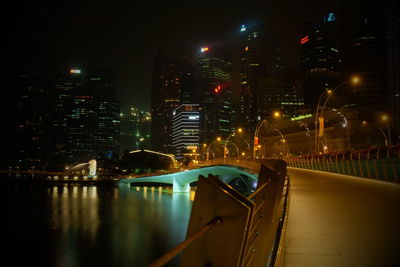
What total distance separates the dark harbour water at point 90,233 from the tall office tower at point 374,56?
125989mm

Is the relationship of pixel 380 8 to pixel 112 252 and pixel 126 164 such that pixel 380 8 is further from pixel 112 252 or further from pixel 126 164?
pixel 112 252

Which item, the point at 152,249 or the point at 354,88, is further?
the point at 354,88

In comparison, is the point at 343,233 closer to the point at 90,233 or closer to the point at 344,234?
the point at 344,234

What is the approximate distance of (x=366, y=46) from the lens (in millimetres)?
179000

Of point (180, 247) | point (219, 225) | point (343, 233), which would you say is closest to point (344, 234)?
point (343, 233)

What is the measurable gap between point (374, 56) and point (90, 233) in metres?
159

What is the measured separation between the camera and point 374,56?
177 metres

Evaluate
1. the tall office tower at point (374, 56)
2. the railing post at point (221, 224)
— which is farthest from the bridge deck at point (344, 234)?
the tall office tower at point (374, 56)

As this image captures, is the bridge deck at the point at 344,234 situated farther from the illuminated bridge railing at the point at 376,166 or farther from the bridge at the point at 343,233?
the illuminated bridge railing at the point at 376,166

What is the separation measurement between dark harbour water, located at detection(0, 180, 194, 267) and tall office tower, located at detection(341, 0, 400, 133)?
413 ft

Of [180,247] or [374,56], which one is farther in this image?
[374,56]

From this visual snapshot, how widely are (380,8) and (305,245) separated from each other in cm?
20059

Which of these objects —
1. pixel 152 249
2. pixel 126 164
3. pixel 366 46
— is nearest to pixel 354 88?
pixel 366 46

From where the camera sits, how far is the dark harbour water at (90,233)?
3903 cm
